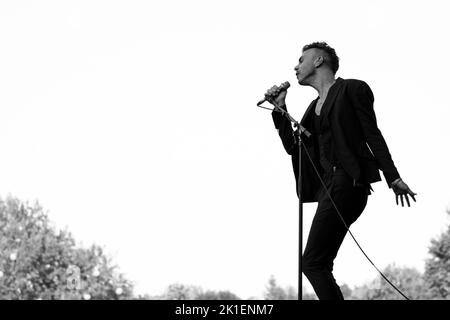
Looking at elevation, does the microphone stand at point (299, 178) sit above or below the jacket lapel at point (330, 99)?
below

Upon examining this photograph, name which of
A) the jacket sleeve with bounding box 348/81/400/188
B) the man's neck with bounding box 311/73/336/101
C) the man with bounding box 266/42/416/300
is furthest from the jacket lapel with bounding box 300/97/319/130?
the jacket sleeve with bounding box 348/81/400/188

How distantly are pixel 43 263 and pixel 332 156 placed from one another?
45.5 m

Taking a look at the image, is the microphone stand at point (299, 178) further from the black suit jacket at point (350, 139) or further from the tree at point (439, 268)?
the tree at point (439, 268)

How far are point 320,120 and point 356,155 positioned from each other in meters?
0.47

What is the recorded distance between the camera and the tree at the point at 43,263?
48125 mm

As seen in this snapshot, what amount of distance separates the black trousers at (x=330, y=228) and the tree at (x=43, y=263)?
43.4m

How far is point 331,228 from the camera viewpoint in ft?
20.0

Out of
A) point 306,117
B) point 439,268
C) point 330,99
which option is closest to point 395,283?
point 439,268

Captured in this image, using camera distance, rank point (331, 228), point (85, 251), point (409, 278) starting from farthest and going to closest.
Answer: point (409, 278) < point (85, 251) < point (331, 228)

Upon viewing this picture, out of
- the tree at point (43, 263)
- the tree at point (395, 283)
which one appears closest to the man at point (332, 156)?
the tree at point (43, 263)

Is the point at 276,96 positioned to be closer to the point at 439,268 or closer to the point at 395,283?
the point at 439,268
